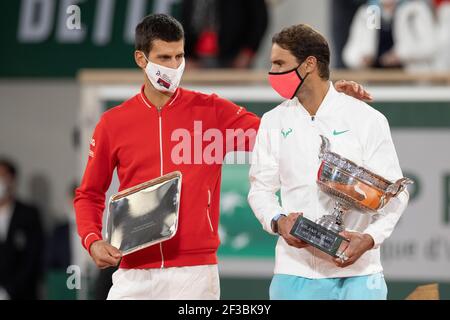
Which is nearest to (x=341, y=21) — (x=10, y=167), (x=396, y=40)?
(x=396, y=40)

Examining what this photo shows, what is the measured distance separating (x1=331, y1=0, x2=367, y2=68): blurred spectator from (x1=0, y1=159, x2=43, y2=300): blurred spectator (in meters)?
3.12

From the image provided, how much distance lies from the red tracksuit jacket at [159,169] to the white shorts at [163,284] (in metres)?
0.03

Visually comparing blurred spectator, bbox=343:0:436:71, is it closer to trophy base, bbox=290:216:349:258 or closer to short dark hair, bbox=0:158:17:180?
short dark hair, bbox=0:158:17:180

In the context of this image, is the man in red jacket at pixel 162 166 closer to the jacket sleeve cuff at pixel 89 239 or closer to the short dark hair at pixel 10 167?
the jacket sleeve cuff at pixel 89 239

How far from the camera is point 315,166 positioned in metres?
5.04

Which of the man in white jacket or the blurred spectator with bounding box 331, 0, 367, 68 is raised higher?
the blurred spectator with bounding box 331, 0, 367, 68

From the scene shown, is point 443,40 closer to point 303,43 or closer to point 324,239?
point 303,43

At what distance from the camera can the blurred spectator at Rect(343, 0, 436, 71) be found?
30.3ft

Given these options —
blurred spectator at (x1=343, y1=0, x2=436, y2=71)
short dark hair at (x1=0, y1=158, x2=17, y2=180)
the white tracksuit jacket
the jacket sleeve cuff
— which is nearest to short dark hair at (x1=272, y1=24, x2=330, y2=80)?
the white tracksuit jacket

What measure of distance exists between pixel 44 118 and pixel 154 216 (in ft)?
22.0

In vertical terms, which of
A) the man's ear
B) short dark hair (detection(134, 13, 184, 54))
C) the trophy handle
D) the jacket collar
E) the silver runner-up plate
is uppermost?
short dark hair (detection(134, 13, 184, 54))
